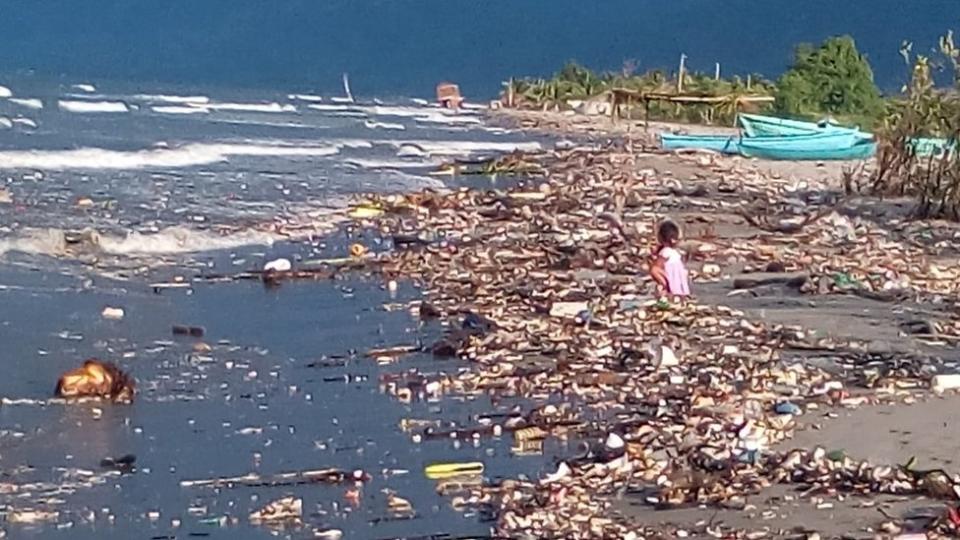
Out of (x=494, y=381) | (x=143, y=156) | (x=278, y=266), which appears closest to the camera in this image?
(x=494, y=381)

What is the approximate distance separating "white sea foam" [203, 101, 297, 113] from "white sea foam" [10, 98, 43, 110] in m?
5.63

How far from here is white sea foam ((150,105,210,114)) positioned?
174 feet

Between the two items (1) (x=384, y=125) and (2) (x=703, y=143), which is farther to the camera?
(1) (x=384, y=125)

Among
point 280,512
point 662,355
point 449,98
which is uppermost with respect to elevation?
point 449,98

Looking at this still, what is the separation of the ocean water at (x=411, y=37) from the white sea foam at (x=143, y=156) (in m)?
36.4

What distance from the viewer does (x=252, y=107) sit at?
59281mm

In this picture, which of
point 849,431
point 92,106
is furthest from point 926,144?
point 92,106

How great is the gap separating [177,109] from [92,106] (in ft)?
10.2

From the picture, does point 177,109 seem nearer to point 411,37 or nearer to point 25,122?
point 25,122

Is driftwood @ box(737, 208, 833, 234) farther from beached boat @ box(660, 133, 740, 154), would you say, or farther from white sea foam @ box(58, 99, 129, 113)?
white sea foam @ box(58, 99, 129, 113)

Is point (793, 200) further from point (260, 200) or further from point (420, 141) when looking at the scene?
point (420, 141)

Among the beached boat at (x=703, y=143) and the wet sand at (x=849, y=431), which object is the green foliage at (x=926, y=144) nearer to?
the wet sand at (x=849, y=431)

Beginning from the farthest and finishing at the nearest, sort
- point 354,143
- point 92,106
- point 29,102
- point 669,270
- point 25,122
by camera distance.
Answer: point 29,102
point 92,106
point 25,122
point 354,143
point 669,270

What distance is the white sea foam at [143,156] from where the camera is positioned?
3181 cm
